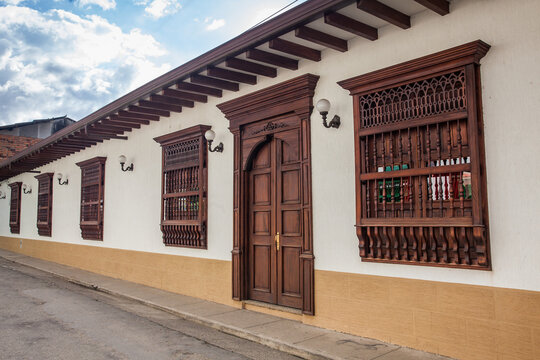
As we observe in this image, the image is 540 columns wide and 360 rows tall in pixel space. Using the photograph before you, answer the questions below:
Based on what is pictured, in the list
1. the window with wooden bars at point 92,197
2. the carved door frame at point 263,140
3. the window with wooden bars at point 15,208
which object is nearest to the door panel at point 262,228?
the carved door frame at point 263,140

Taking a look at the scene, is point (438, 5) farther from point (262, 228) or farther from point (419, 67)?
point (262, 228)

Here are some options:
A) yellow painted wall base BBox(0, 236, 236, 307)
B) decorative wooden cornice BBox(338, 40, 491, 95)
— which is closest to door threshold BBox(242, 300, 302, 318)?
yellow painted wall base BBox(0, 236, 236, 307)

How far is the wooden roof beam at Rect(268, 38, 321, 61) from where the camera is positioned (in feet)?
17.4

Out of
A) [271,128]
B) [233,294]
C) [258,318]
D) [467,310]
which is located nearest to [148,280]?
[233,294]

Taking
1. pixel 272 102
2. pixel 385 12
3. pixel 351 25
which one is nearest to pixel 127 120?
pixel 272 102

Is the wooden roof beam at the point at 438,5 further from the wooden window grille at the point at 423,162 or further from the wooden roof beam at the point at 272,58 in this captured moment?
the wooden roof beam at the point at 272,58

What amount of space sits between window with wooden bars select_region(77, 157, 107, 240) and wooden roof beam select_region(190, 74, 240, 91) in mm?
5402

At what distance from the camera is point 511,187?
3.99 meters

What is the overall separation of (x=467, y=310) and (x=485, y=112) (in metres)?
1.87

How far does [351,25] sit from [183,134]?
4.11 metres

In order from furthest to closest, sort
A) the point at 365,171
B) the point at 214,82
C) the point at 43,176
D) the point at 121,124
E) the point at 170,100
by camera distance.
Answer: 1. the point at 43,176
2. the point at 121,124
3. the point at 170,100
4. the point at 214,82
5. the point at 365,171

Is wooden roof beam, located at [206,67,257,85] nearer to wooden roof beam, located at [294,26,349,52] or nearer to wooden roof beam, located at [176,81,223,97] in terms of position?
wooden roof beam, located at [176,81,223,97]

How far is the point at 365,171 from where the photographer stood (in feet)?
16.4

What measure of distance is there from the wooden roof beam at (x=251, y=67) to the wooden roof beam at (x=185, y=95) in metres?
1.62
